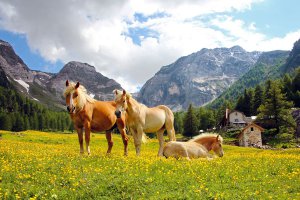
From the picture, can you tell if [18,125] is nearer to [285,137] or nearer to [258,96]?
[258,96]

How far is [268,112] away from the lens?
81.2m

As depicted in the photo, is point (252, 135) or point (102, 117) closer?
point (102, 117)

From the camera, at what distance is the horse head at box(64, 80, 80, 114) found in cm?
1555

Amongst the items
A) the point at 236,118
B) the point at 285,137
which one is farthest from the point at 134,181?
the point at 236,118

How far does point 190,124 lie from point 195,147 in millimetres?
96647

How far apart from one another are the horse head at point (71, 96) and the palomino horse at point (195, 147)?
19.1 feet

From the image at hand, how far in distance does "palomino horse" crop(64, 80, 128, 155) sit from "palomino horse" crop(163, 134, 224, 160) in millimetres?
2672

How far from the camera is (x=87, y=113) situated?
16.7m

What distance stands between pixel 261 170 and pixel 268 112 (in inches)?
2822

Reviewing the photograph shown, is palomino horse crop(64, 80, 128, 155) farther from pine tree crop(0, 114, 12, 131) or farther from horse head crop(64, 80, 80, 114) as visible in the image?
pine tree crop(0, 114, 12, 131)

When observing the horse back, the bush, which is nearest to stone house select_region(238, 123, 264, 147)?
the bush

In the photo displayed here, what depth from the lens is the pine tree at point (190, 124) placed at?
375ft

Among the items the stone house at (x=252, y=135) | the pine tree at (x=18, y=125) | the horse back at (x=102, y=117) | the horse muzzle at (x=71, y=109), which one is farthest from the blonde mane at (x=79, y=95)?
the pine tree at (x=18, y=125)

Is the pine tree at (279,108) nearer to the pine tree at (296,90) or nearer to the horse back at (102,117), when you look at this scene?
the pine tree at (296,90)
